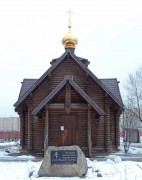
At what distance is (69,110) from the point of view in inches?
800

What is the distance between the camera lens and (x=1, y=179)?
11203mm

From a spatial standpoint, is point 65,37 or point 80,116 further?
point 65,37

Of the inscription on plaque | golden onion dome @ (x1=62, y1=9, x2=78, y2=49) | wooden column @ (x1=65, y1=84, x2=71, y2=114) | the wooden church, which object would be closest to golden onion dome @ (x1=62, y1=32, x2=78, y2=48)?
golden onion dome @ (x1=62, y1=9, x2=78, y2=49)

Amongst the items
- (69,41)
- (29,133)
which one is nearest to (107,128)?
(29,133)

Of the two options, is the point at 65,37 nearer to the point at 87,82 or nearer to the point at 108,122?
the point at 87,82

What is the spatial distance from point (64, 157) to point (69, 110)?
801 centimetres

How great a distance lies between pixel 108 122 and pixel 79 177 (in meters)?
11.0

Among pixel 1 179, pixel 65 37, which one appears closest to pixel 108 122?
pixel 65 37

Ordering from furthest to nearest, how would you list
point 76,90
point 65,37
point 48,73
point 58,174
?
point 65,37, point 48,73, point 76,90, point 58,174

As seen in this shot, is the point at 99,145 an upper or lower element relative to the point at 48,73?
lower

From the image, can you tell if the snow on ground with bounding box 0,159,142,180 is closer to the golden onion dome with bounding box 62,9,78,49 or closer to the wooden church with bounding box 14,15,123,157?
the wooden church with bounding box 14,15,123,157

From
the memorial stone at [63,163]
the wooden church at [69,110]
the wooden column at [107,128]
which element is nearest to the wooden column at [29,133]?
the wooden church at [69,110]

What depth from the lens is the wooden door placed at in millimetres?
21000

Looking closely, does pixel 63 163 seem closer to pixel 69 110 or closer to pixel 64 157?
pixel 64 157
